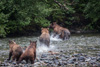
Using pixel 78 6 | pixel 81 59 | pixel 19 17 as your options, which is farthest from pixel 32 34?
pixel 81 59

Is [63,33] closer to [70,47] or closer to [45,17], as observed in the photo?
[70,47]

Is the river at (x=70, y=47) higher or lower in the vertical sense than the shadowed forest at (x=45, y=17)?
lower

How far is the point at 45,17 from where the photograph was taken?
1091 inches

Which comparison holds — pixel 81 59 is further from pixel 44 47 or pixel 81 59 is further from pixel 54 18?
pixel 54 18

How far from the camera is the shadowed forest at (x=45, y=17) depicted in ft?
70.9

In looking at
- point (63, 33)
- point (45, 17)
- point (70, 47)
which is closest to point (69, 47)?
point (70, 47)

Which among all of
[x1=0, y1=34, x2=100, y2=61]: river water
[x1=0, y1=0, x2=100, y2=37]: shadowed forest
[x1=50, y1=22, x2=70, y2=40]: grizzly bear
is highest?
[x1=0, y1=0, x2=100, y2=37]: shadowed forest

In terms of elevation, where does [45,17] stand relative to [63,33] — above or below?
above

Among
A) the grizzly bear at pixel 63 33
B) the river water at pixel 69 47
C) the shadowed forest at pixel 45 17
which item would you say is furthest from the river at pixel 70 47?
the shadowed forest at pixel 45 17

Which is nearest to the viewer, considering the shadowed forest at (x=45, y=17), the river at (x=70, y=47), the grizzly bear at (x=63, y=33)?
the river at (x=70, y=47)

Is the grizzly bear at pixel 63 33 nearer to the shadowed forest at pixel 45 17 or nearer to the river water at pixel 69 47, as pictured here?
the river water at pixel 69 47

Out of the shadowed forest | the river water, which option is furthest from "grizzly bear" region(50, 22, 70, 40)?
the shadowed forest

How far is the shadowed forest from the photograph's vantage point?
2161 centimetres

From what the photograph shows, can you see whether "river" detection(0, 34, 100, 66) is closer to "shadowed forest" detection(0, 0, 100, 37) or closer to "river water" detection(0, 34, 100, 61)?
"river water" detection(0, 34, 100, 61)
